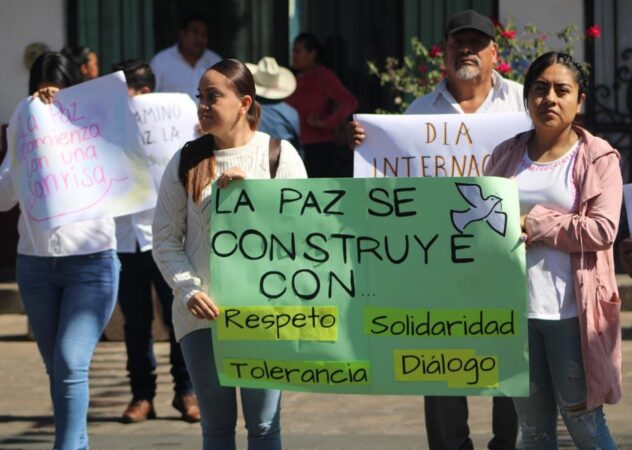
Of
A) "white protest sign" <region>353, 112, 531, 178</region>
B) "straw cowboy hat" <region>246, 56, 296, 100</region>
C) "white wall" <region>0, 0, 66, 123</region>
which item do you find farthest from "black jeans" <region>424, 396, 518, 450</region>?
"white wall" <region>0, 0, 66, 123</region>

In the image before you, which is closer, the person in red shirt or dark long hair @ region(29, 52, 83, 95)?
dark long hair @ region(29, 52, 83, 95)

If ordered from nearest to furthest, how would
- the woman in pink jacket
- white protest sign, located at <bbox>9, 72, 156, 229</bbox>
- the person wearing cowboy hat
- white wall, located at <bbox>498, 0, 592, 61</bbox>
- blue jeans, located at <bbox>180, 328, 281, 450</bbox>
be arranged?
1. the woman in pink jacket
2. blue jeans, located at <bbox>180, 328, 281, 450</bbox>
3. white protest sign, located at <bbox>9, 72, 156, 229</bbox>
4. the person wearing cowboy hat
5. white wall, located at <bbox>498, 0, 592, 61</bbox>

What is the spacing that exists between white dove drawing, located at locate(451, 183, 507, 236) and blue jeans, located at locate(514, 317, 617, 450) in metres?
0.36

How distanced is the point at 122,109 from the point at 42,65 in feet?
1.33

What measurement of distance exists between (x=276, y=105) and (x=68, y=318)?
2994mm

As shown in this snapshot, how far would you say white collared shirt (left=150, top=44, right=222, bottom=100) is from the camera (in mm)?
12246

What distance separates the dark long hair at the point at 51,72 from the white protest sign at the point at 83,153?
5.1 inches

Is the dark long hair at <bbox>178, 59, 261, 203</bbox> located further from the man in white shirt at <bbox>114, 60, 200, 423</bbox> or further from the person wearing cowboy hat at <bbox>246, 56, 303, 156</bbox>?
the person wearing cowboy hat at <bbox>246, 56, 303, 156</bbox>

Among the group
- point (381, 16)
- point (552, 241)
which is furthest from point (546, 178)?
point (381, 16)

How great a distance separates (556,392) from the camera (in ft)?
17.8

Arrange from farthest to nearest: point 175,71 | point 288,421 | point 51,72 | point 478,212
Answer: point 175,71 → point 288,421 → point 51,72 → point 478,212

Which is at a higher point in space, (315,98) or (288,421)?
(315,98)

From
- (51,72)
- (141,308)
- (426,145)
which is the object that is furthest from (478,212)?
(141,308)

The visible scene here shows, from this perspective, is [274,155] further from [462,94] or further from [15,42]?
[15,42]
